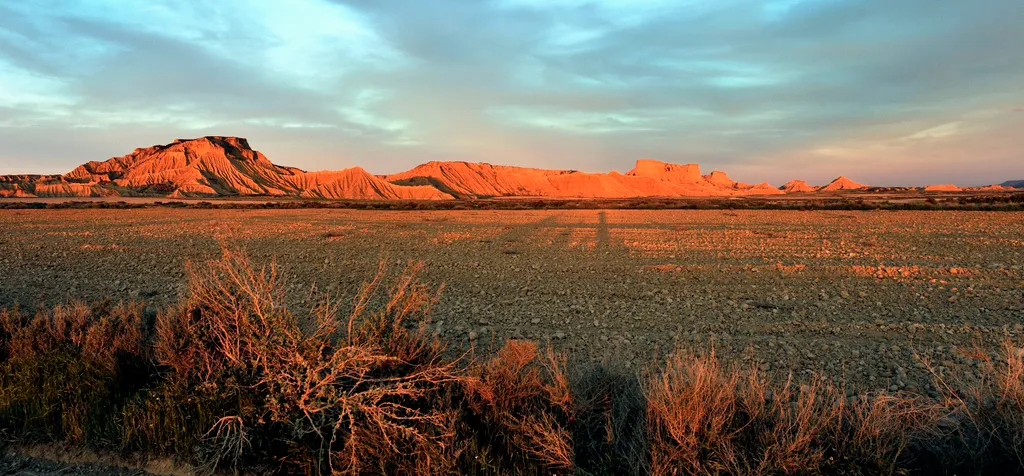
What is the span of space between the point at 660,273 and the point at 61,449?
1116 cm

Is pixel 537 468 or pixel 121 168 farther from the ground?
pixel 121 168

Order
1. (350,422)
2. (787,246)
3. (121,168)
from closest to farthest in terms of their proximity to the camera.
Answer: (350,422), (787,246), (121,168)

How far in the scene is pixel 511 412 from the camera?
3.85 meters

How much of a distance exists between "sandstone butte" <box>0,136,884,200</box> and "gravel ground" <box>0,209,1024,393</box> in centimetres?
10564

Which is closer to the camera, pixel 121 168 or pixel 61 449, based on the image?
pixel 61 449

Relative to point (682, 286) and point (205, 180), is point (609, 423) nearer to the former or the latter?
point (682, 286)

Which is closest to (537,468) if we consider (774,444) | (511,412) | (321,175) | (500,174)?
(511,412)

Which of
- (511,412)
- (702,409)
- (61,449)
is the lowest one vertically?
(61,449)

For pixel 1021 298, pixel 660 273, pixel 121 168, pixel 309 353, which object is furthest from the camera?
pixel 121 168

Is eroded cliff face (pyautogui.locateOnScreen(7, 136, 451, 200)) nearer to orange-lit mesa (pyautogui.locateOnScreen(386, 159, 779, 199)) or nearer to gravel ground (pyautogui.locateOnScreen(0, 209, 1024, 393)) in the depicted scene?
orange-lit mesa (pyautogui.locateOnScreen(386, 159, 779, 199))

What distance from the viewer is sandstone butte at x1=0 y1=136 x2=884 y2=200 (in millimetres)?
109750

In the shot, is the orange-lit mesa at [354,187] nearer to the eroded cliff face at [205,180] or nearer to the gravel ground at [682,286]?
Answer: the eroded cliff face at [205,180]

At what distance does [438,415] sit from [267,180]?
149 m

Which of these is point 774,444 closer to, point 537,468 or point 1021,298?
point 537,468
